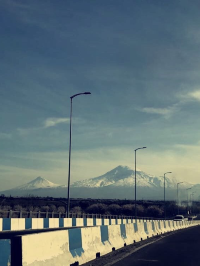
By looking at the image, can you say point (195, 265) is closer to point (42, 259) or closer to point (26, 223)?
point (42, 259)

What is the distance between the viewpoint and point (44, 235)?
29.2ft

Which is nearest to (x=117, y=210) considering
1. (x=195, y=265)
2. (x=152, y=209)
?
(x=152, y=209)

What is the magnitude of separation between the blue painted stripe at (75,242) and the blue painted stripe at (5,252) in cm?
342

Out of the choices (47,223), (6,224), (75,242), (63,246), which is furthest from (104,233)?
(47,223)

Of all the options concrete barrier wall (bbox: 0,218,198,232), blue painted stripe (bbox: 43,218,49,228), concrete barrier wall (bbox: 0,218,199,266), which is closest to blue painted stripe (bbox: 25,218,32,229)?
concrete barrier wall (bbox: 0,218,198,232)

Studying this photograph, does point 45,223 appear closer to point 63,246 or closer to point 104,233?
point 104,233

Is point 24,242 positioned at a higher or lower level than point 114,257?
higher

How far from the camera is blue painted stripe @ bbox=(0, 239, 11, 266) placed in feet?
23.2

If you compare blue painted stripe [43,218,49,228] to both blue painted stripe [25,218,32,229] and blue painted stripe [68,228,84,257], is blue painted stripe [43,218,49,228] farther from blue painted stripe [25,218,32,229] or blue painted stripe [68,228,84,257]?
blue painted stripe [68,228,84,257]

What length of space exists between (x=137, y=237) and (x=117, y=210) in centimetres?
12468

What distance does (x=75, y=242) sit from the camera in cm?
1102

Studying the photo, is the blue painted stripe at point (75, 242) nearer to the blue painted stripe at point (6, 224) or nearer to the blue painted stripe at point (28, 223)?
the blue painted stripe at point (6, 224)

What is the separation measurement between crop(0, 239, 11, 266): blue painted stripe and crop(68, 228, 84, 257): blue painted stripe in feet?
11.2

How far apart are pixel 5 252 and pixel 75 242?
404 centimetres
